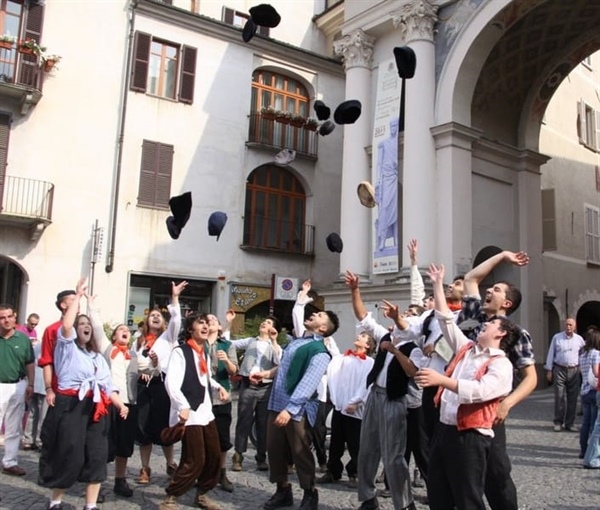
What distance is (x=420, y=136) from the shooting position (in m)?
17.5

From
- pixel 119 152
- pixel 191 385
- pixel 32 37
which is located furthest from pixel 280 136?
pixel 191 385

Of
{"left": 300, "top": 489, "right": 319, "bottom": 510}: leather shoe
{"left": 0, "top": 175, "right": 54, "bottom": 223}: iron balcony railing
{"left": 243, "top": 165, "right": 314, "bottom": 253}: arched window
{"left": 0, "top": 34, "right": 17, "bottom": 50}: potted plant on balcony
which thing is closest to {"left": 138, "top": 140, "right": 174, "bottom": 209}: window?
{"left": 0, "top": 175, "right": 54, "bottom": 223}: iron balcony railing

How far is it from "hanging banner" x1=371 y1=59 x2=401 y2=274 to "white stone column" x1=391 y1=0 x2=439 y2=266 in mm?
335

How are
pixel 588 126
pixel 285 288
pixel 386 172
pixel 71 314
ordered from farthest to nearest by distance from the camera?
pixel 588 126 → pixel 285 288 → pixel 386 172 → pixel 71 314

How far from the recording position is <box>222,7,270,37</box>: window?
2264 centimetres

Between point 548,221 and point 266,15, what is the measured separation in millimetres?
14034

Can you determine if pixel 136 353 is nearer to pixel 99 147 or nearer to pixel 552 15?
pixel 99 147

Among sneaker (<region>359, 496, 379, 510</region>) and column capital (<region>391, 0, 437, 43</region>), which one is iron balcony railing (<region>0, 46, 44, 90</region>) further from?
sneaker (<region>359, 496, 379, 510</region>)

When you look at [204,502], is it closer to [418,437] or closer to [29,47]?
[418,437]

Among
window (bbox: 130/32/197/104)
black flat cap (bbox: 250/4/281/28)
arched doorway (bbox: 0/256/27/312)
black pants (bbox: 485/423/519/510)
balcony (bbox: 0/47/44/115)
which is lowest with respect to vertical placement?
black pants (bbox: 485/423/519/510)

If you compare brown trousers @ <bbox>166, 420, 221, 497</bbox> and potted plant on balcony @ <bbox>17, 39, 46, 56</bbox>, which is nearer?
Answer: brown trousers @ <bbox>166, 420, 221, 497</bbox>

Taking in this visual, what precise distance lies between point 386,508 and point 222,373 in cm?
246

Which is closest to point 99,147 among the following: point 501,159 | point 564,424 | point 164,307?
point 164,307

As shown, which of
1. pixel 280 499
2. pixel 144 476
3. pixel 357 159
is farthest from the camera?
pixel 357 159
